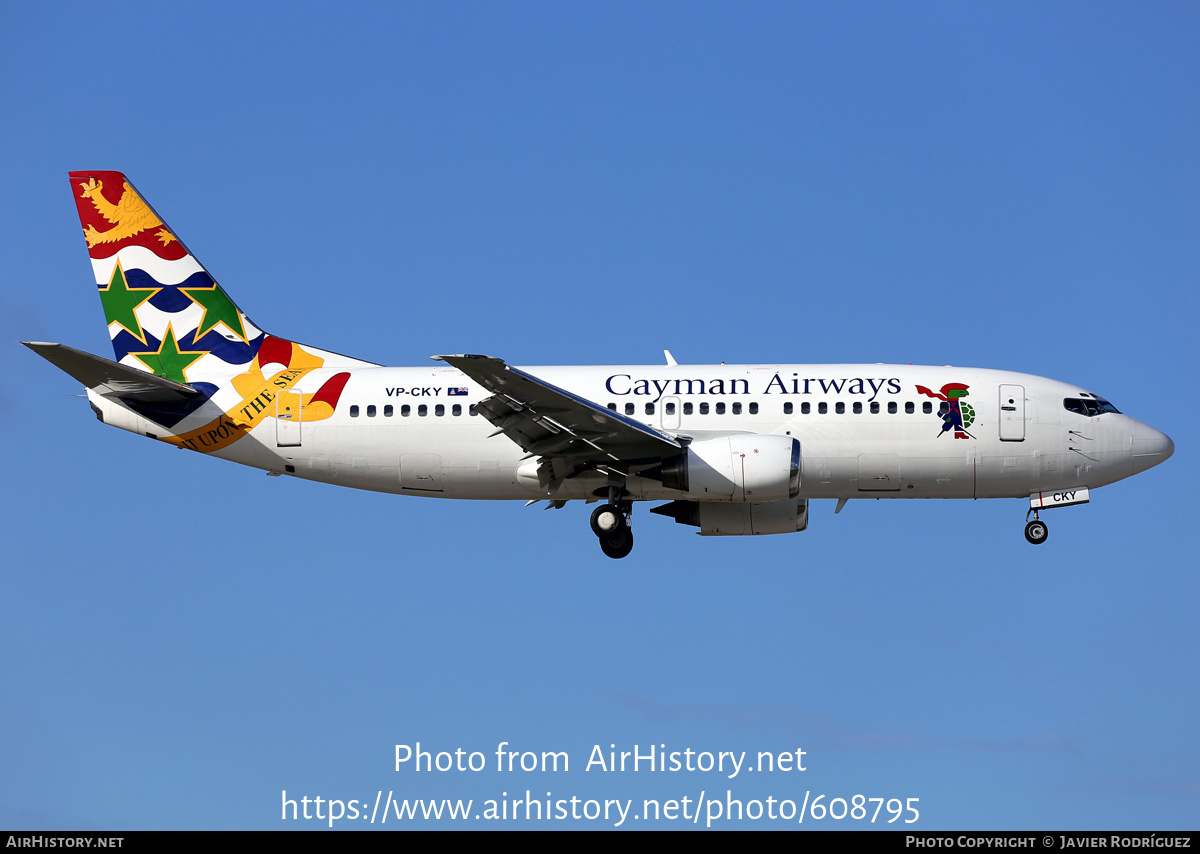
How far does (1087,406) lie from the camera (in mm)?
34062

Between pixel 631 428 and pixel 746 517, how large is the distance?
604cm

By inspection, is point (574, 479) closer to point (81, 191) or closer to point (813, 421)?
point (813, 421)

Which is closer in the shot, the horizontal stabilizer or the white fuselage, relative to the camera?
the horizontal stabilizer

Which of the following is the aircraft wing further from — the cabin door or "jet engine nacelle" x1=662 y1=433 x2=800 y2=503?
the cabin door

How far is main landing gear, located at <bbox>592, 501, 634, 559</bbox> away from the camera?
113 ft

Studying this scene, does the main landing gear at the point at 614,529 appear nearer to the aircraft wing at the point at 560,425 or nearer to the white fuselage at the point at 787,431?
the white fuselage at the point at 787,431

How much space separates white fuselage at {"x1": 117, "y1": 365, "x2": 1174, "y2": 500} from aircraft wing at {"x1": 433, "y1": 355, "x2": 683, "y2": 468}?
88cm

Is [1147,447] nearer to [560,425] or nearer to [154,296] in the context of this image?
[560,425]

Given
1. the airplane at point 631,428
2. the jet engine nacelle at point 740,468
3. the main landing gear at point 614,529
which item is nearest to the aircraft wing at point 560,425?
the airplane at point 631,428

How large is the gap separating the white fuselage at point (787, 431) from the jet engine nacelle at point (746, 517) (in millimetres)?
2355

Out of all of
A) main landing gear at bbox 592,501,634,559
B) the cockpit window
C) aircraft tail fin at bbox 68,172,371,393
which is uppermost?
aircraft tail fin at bbox 68,172,371,393

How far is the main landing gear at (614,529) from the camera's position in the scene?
34344 millimetres

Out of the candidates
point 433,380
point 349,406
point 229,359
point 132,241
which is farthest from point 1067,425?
point 132,241

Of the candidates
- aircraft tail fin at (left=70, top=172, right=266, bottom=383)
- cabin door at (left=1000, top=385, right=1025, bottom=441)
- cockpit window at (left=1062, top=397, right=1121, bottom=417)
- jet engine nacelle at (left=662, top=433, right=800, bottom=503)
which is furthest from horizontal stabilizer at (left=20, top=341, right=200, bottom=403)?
cockpit window at (left=1062, top=397, right=1121, bottom=417)
